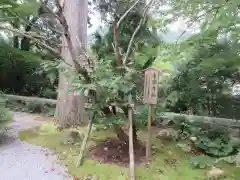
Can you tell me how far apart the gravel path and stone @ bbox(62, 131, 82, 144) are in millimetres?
359

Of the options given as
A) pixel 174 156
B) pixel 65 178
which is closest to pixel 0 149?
pixel 65 178

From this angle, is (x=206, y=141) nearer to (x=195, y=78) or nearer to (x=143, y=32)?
(x=195, y=78)

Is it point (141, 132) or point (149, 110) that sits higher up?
point (149, 110)

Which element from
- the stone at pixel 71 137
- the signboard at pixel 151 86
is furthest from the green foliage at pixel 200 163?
the stone at pixel 71 137

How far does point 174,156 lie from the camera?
3.51 metres

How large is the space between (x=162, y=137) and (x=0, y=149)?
2.49 m

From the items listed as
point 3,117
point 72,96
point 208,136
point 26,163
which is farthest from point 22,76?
point 208,136

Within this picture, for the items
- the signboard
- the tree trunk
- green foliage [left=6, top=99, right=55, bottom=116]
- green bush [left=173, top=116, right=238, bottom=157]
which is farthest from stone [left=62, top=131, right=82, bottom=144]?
green foliage [left=6, top=99, right=55, bottom=116]

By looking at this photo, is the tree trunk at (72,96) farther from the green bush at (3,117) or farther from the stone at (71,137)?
the green bush at (3,117)

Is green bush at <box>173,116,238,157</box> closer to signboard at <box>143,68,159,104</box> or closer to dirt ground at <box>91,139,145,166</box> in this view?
dirt ground at <box>91,139,145,166</box>

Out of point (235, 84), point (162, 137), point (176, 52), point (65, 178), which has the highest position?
point (176, 52)

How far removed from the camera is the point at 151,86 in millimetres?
3250

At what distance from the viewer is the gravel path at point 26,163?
2.94 metres

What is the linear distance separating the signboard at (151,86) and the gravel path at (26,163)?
4.40 ft
